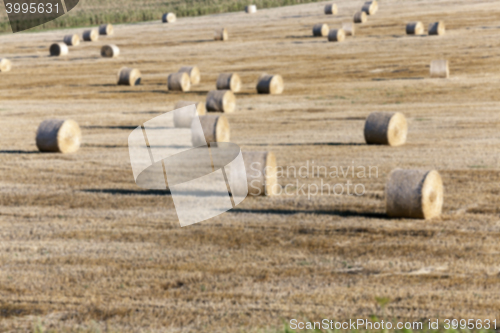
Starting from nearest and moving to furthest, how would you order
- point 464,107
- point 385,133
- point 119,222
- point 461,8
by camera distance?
point 119,222, point 385,133, point 464,107, point 461,8

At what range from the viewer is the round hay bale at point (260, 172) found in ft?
41.9

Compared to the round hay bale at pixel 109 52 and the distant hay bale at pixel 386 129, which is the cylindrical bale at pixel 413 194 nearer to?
the distant hay bale at pixel 386 129

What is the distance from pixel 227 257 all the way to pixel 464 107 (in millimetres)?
13361

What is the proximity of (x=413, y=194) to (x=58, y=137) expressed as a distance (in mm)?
9484

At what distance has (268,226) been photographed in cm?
1115

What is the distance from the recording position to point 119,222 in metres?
11.7

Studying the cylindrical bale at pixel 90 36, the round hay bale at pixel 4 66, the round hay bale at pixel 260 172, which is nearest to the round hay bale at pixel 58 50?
the round hay bale at pixel 4 66

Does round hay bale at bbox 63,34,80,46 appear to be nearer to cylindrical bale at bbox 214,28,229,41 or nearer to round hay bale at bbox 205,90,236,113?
cylindrical bale at bbox 214,28,229,41

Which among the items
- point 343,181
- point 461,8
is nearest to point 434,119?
point 343,181

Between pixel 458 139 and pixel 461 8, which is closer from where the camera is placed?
pixel 458 139

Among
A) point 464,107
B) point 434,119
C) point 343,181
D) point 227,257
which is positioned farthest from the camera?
point 464,107

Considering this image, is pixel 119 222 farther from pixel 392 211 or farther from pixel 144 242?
pixel 392 211

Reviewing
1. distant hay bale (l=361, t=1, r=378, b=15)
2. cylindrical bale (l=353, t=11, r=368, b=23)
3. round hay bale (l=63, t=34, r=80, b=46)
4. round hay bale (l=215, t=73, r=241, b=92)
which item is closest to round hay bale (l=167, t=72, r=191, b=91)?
round hay bale (l=215, t=73, r=241, b=92)

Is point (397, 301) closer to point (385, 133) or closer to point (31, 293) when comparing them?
point (31, 293)
